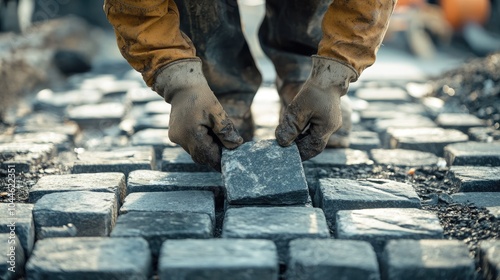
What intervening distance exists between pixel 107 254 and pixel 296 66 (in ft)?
5.44

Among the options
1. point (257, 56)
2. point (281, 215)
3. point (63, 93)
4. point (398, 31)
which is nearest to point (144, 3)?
point (281, 215)

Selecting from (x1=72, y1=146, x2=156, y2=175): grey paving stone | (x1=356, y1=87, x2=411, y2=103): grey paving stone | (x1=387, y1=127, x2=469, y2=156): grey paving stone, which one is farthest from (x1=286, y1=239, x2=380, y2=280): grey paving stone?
(x1=356, y1=87, x2=411, y2=103): grey paving stone

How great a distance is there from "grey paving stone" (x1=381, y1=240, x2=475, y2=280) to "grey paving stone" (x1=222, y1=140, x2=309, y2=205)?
468 millimetres

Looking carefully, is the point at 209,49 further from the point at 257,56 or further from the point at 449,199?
the point at 257,56

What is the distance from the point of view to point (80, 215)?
2160 millimetres

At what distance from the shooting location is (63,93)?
14.8ft

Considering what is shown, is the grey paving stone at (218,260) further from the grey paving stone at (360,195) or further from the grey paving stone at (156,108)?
the grey paving stone at (156,108)

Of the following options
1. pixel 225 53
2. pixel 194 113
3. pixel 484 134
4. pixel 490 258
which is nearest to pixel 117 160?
pixel 194 113

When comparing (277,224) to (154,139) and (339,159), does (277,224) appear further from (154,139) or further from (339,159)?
(154,139)

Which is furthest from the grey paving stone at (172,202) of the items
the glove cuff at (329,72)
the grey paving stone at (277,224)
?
the glove cuff at (329,72)

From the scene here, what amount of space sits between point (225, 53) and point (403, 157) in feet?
3.24

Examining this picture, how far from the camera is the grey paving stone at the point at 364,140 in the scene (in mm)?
3268

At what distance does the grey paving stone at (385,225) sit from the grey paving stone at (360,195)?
0.10m

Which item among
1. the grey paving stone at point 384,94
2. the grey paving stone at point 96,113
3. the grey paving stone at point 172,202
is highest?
the grey paving stone at point 384,94
